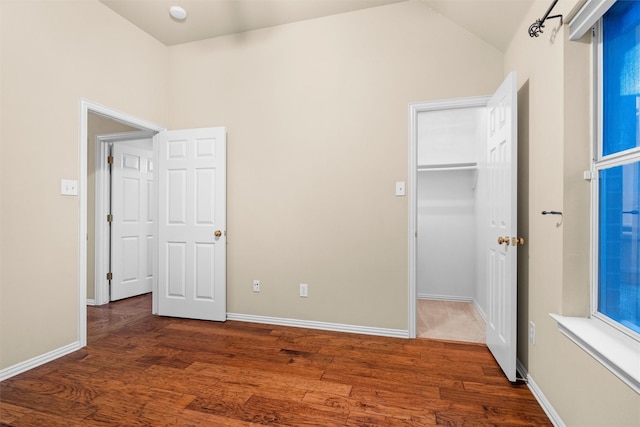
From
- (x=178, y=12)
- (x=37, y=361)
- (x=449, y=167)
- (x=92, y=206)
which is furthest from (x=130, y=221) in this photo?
(x=449, y=167)

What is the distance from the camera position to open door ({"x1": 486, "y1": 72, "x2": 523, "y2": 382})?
2.00 metres

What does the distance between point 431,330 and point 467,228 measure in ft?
5.36

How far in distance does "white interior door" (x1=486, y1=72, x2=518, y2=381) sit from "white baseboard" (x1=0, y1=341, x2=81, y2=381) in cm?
332

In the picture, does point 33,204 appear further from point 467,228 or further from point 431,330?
point 467,228

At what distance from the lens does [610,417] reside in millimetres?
1198

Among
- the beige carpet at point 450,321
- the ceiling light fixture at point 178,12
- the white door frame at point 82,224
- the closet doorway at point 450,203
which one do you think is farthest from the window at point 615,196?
the white door frame at point 82,224

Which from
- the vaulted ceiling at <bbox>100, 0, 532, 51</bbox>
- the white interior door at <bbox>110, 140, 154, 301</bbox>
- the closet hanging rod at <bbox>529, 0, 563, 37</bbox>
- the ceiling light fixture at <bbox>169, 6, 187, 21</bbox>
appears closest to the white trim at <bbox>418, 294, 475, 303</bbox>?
the vaulted ceiling at <bbox>100, 0, 532, 51</bbox>

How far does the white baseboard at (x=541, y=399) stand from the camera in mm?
1597

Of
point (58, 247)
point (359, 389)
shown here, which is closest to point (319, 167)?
point (359, 389)

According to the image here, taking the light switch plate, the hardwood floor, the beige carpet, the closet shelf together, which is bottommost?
the beige carpet

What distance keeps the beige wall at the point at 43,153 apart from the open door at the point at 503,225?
3321 mm

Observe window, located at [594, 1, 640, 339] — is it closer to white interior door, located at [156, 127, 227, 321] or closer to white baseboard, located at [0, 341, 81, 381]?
white interior door, located at [156, 127, 227, 321]

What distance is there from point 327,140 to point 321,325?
1815 mm

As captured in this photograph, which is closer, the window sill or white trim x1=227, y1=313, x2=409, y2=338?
the window sill
